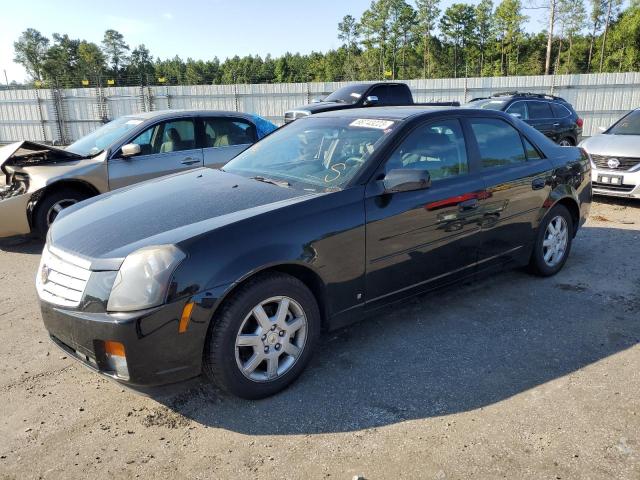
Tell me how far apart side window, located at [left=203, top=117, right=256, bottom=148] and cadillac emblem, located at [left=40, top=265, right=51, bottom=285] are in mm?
4213

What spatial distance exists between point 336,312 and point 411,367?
2.04ft

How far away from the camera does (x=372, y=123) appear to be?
3775 mm

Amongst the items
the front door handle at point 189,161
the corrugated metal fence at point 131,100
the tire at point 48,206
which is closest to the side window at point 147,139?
the front door handle at point 189,161

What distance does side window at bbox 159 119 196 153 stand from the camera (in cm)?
677

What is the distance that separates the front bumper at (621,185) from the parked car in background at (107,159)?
5.53 metres

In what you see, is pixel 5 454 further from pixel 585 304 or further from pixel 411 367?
pixel 585 304

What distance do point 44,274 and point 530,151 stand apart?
398 centimetres

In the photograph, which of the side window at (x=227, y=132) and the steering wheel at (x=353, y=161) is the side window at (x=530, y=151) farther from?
the side window at (x=227, y=132)

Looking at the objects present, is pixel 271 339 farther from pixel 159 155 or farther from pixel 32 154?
pixel 32 154

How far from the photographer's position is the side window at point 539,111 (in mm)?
11805

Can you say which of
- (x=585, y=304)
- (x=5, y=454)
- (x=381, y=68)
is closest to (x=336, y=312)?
(x=5, y=454)

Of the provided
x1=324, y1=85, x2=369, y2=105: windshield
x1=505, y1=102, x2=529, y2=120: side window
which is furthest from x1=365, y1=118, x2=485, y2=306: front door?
x1=324, y1=85, x2=369, y2=105: windshield

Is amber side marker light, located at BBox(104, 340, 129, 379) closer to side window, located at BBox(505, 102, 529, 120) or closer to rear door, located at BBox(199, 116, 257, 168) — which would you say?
rear door, located at BBox(199, 116, 257, 168)

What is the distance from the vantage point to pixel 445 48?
56594mm
